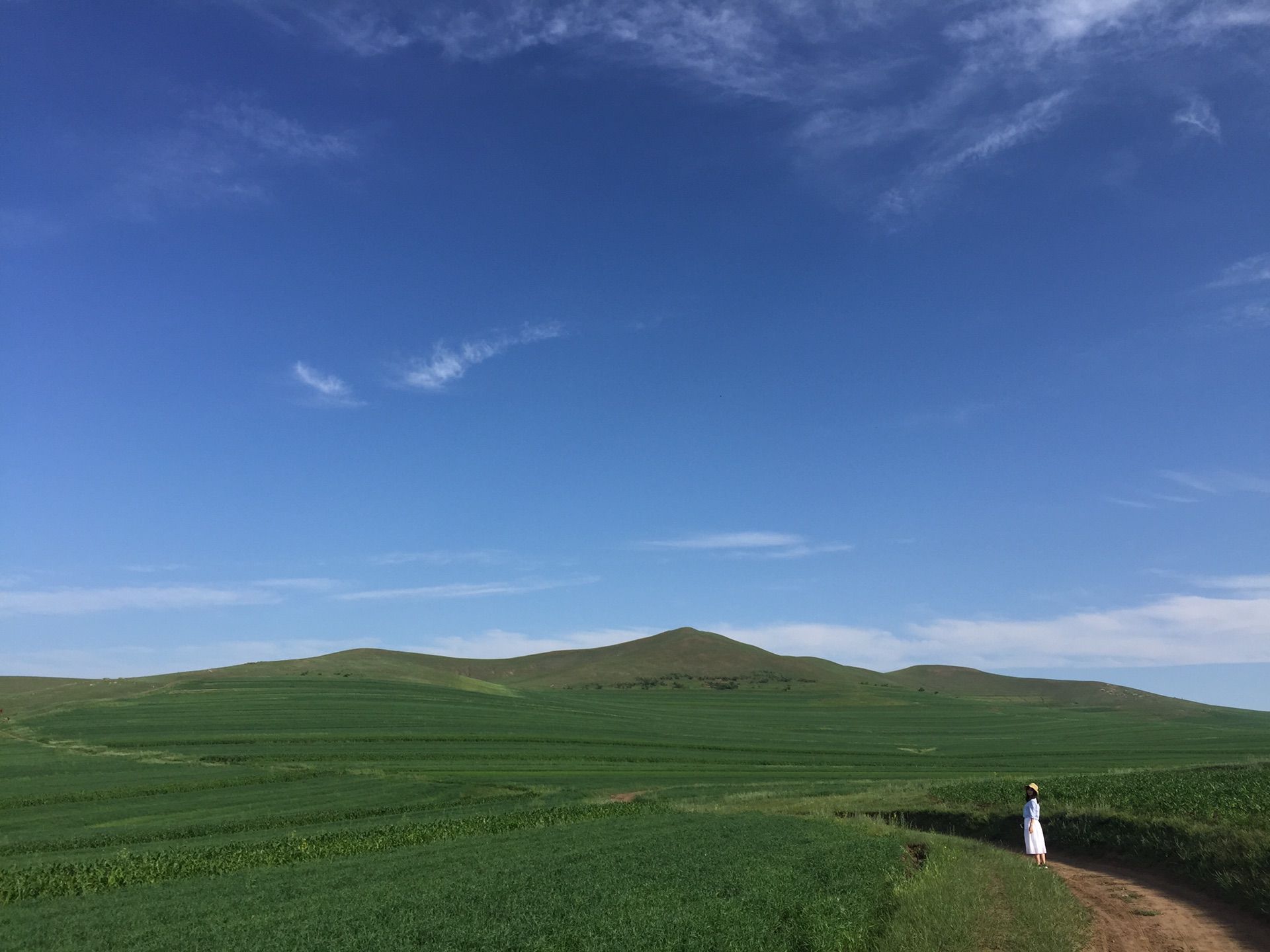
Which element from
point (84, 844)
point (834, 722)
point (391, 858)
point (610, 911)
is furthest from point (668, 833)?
point (834, 722)

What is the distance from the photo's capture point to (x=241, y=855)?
32.9 m

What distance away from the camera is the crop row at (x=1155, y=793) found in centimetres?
2900

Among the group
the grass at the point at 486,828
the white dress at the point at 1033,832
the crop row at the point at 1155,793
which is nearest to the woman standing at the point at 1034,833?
the white dress at the point at 1033,832

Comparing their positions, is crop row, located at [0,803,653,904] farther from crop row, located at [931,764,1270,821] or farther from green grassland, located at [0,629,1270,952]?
crop row, located at [931,764,1270,821]

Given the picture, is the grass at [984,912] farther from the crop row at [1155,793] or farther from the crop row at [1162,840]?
the crop row at [1155,793]

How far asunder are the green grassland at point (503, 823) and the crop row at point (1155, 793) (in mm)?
295

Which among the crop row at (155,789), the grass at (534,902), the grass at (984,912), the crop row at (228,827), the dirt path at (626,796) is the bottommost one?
the dirt path at (626,796)

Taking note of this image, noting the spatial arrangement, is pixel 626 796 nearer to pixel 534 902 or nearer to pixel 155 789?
pixel 155 789

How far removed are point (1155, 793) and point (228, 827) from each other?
145 feet

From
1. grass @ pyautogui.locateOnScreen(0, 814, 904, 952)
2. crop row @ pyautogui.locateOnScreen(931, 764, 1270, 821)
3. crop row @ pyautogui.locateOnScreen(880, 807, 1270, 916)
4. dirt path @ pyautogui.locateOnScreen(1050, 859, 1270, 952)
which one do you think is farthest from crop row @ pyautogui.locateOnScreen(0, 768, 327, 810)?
dirt path @ pyautogui.locateOnScreen(1050, 859, 1270, 952)

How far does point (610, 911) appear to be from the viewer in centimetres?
1891

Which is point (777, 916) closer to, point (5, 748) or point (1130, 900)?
point (1130, 900)

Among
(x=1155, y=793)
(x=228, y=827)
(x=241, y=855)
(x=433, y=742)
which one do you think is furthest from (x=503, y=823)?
(x=433, y=742)

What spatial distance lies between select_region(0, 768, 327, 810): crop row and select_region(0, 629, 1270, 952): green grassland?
1.01 feet
